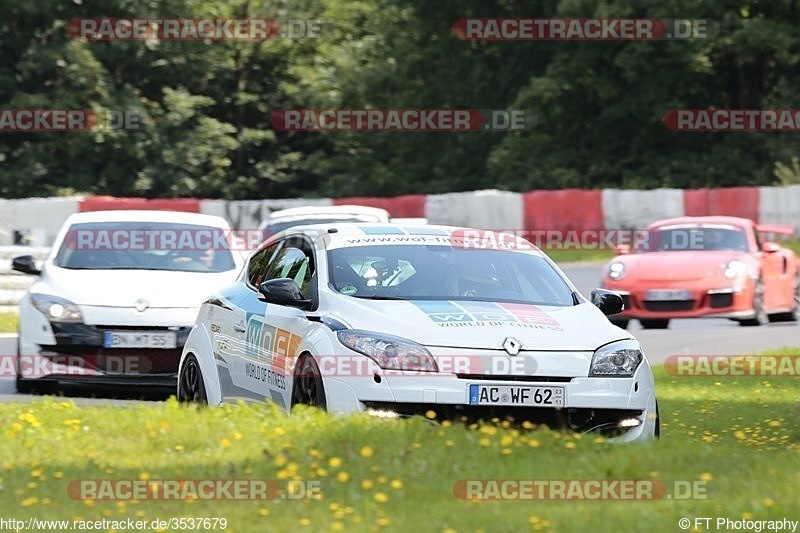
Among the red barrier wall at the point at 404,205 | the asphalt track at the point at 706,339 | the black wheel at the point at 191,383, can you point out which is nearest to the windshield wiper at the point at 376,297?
the black wheel at the point at 191,383

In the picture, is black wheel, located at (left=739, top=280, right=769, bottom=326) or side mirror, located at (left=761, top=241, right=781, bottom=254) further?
side mirror, located at (left=761, top=241, right=781, bottom=254)

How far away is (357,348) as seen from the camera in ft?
30.2

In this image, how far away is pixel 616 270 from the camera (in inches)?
808

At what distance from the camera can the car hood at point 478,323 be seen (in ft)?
30.3

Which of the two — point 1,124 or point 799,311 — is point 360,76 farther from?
point 799,311

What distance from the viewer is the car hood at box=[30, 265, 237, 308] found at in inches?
524

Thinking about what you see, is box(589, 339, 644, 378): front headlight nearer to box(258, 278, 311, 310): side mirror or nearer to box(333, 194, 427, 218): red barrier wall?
box(258, 278, 311, 310): side mirror

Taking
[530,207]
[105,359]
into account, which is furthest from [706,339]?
[530,207]

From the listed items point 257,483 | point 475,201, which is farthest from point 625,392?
point 475,201

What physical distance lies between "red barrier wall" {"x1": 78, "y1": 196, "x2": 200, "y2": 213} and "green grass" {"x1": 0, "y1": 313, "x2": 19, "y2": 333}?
29.0ft

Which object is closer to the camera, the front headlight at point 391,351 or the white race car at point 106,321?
the front headlight at point 391,351

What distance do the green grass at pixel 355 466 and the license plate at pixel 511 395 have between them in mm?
245

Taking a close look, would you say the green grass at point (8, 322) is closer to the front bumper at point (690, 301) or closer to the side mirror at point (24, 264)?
the side mirror at point (24, 264)

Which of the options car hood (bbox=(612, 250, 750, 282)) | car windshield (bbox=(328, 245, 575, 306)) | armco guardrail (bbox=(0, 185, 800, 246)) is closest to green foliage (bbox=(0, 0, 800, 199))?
armco guardrail (bbox=(0, 185, 800, 246))
